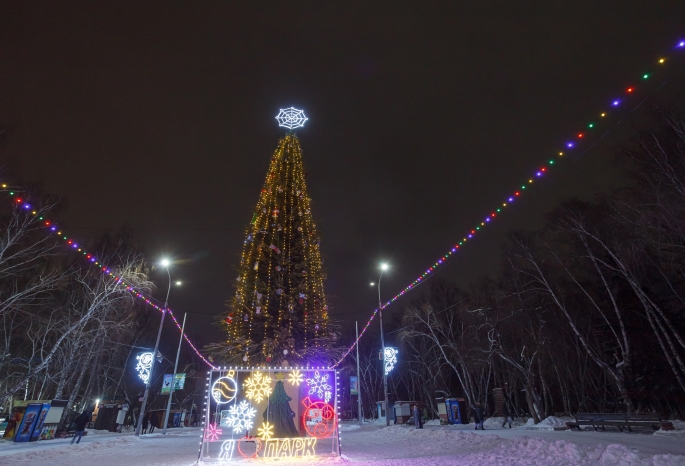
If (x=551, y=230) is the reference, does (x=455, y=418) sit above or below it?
below

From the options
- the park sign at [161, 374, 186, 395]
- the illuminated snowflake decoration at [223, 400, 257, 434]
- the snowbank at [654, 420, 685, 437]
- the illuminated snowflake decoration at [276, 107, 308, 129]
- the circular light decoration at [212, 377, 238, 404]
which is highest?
the illuminated snowflake decoration at [276, 107, 308, 129]

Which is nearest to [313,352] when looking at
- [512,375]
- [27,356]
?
[27,356]

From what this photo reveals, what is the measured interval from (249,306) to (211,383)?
4628 mm

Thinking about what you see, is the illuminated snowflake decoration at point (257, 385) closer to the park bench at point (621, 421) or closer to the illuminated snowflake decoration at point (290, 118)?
the illuminated snowflake decoration at point (290, 118)

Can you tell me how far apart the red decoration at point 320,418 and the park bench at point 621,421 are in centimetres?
1239

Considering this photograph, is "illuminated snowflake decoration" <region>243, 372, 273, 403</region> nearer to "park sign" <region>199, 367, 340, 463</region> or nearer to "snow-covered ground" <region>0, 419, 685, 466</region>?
"park sign" <region>199, 367, 340, 463</region>

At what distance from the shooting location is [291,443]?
921 cm

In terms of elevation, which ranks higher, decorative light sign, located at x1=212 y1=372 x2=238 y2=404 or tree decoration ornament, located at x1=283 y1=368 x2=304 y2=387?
tree decoration ornament, located at x1=283 y1=368 x2=304 y2=387

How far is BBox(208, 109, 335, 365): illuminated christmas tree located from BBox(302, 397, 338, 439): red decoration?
142 inches

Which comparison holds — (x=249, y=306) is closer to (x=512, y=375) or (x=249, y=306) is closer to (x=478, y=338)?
(x=478, y=338)

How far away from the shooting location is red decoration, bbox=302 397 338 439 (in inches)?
361

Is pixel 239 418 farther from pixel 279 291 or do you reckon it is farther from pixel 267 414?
pixel 279 291

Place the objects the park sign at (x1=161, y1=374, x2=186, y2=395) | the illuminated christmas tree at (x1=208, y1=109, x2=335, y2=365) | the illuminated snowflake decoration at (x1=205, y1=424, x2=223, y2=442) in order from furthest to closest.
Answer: the park sign at (x1=161, y1=374, x2=186, y2=395)
the illuminated christmas tree at (x1=208, y1=109, x2=335, y2=365)
the illuminated snowflake decoration at (x1=205, y1=424, x2=223, y2=442)

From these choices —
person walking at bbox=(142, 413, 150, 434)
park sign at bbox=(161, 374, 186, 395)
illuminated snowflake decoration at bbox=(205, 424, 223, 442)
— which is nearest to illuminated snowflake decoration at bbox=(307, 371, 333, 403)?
illuminated snowflake decoration at bbox=(205, 424, 223, 442)
